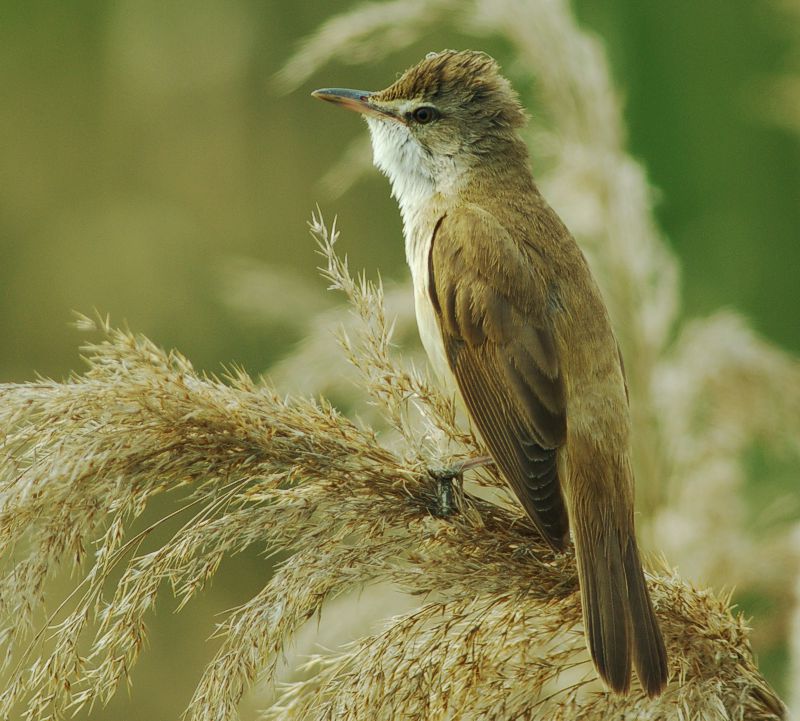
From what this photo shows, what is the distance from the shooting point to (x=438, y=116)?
3201 mm

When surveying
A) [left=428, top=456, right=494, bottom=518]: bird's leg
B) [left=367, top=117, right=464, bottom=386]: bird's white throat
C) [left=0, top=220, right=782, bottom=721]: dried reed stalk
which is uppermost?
[left=367, top=117, right=464, bottom=386]: bird's white throat

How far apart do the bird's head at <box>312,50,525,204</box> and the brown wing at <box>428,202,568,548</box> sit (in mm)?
319

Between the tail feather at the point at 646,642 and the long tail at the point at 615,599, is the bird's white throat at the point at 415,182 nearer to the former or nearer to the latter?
the long tail at the point at 615,599

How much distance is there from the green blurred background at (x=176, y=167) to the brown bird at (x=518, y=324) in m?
1.27

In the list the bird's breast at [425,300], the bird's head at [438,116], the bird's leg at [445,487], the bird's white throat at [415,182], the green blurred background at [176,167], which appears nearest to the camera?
the bird's leg at [445,487]

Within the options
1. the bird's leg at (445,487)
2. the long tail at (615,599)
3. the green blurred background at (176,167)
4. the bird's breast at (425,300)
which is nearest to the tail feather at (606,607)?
the long tail at (615,599)

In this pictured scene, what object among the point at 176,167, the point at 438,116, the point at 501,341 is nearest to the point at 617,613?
the point at 501,341

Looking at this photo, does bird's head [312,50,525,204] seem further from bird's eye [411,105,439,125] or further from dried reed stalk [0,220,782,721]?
dried reed stalk [0,220,782,721]

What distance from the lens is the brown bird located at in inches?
81.4

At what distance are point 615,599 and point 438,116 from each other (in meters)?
1.75

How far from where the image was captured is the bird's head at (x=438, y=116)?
10.4 ft

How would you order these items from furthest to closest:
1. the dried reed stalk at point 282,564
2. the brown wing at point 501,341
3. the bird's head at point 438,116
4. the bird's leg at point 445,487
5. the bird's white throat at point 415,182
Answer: the bird's head at point 438,116
the bird's white throat at point 415,182
the brown wing at point 501,341
the bird's leg at point 445,487
the dried reed stalk at point 282,564

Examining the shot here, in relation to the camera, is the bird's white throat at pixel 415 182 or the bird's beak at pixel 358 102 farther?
the bird's beak at pixel 358 102

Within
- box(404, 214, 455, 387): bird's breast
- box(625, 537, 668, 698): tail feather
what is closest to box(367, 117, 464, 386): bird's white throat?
box(404, 214, 455, 387): bird's breast
